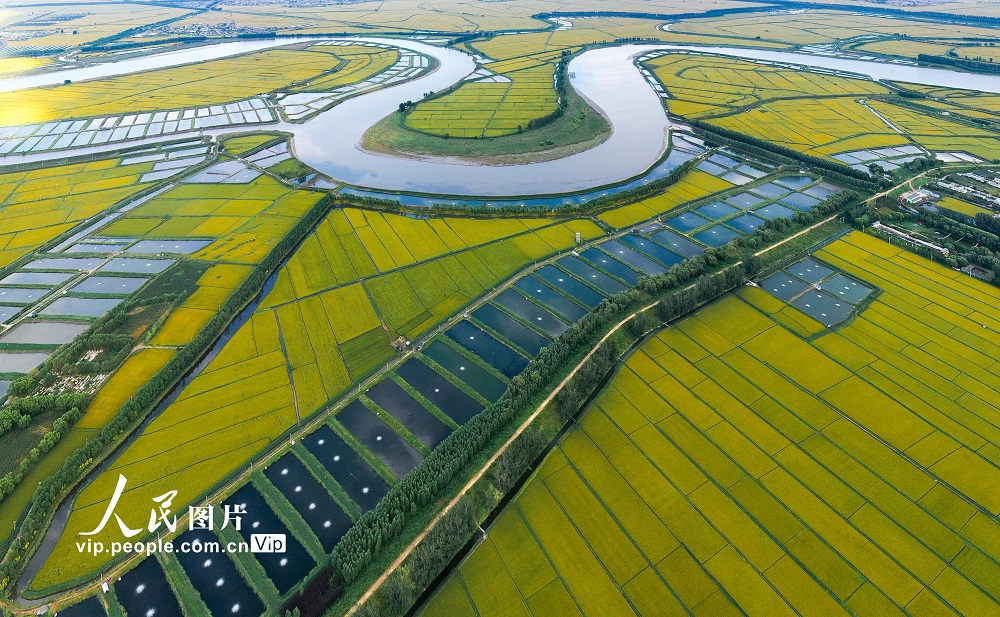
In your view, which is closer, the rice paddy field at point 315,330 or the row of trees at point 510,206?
the rice paddy field at point 315,330

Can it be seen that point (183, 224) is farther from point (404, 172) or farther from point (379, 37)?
point (379, 37)

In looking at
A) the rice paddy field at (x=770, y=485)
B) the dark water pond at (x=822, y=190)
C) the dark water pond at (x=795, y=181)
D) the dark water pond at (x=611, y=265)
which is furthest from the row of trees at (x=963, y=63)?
the dark water pond at (x=611, y=265)

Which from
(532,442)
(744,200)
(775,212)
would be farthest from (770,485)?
(744,200)

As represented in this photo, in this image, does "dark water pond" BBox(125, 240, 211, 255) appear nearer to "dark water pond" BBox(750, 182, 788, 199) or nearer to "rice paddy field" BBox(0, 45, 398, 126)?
"rice paddy field" BBox(0, 45, 398, 126)

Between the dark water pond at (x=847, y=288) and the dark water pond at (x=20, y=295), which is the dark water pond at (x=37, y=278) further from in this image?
the dark water pond at (x=847, y=288)

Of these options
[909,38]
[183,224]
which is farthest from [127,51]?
[909,38]

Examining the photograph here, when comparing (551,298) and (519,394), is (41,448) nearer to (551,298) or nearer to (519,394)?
(519,394)
